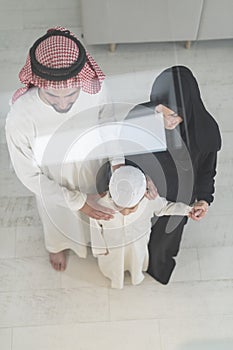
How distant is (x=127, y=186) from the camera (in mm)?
1461

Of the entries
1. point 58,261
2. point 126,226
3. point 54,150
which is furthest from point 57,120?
point 58,261

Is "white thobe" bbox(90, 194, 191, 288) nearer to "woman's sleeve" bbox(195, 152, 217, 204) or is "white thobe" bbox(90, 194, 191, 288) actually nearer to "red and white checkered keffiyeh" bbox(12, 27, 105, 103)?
"woman's sleeve" bbox(195, 152, 217, 204)

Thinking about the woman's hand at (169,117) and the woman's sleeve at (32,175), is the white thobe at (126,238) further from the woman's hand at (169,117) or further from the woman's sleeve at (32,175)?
the woman's hand at (169,117)

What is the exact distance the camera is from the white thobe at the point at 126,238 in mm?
1600

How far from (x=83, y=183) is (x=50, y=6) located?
4.00 ft

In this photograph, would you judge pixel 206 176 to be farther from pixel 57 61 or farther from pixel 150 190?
pixel 57 61

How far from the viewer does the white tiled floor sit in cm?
187

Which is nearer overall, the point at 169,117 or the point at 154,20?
the point at 169,117

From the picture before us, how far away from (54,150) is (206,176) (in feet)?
1.42

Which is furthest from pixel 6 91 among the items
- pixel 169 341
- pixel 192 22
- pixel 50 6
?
pixel 169 341

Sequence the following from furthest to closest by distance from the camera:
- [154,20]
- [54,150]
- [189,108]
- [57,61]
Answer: [154,20] < [54,150] < [189,108] < [57,61]

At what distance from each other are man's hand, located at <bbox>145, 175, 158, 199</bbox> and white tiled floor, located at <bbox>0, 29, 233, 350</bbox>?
0.91 feet

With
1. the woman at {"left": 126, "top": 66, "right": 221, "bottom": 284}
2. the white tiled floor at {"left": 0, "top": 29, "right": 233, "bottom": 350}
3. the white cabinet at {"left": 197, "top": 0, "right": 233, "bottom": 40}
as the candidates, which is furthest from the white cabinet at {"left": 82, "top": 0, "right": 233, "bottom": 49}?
the woman at {"left": 126, "top": 66, "right": 221, "bottom": 284}

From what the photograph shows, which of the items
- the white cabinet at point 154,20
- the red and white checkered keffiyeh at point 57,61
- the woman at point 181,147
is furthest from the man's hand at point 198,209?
the white cabinet at point 154,20
